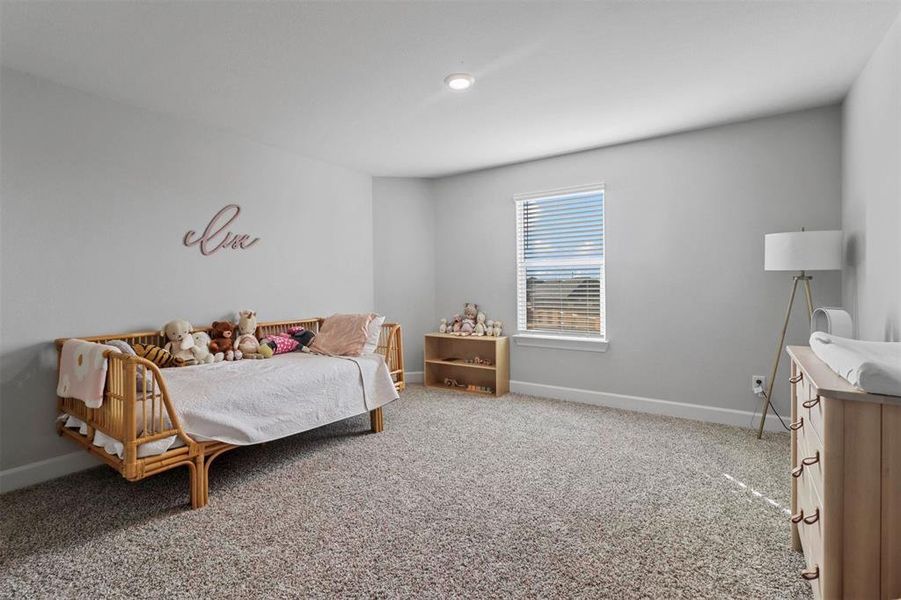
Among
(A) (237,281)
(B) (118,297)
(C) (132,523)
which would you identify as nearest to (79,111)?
(B) (118,297)

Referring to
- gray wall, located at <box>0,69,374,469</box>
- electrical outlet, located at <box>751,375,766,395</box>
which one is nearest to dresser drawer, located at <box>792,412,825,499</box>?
electrical outlet, located at <box>751,375,766,395</box>

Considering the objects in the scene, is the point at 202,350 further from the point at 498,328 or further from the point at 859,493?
the point at 859,493

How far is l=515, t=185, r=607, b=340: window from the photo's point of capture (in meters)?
3.97

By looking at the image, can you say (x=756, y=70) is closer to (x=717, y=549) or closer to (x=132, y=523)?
(x=717, y=549)

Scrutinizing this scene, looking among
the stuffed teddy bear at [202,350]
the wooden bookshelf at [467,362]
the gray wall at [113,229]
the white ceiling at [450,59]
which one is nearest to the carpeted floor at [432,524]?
the stuffed teddy bear at [202,350]

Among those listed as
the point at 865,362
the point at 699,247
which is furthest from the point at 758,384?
the point at 865,362

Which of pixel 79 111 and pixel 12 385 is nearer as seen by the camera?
pixel 12 385

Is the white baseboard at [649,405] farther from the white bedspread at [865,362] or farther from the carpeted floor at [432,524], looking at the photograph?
the white bedspread at [865,362]

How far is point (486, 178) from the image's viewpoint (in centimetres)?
452

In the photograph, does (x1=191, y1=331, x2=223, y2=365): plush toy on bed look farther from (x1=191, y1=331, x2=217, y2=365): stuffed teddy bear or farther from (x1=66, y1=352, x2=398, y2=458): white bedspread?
(x1=66, y1=352, x2=398, y2=458): white bedspread

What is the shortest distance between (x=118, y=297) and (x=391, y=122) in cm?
213

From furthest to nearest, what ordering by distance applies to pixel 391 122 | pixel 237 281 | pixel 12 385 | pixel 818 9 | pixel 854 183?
1. pixel 237 281
2. pixel 391 122
3. pixel 854 183
4. pixel 12 385
5. pixel 818 9

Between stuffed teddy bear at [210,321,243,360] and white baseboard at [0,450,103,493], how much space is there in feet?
3.03

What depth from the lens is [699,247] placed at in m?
3.42
